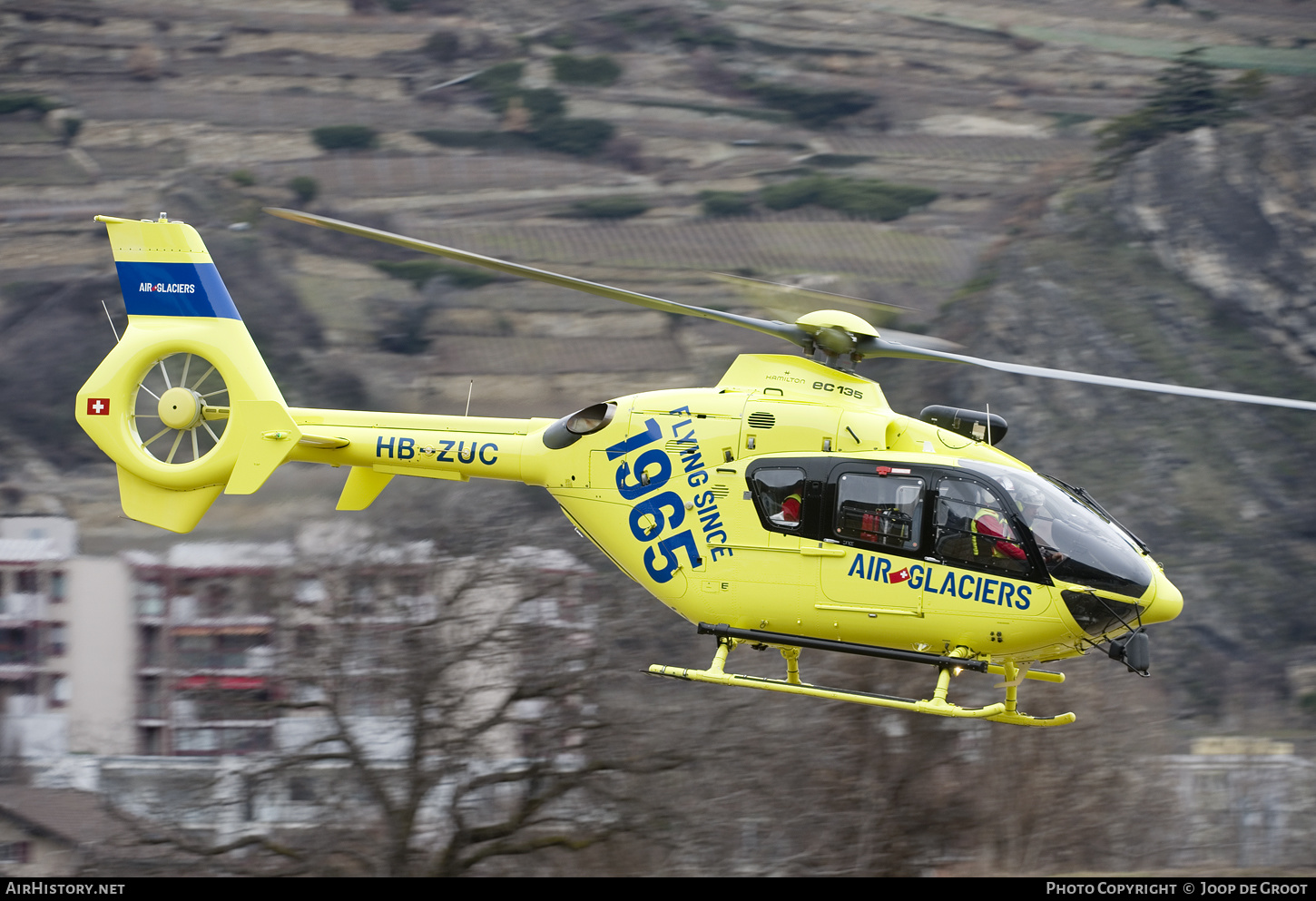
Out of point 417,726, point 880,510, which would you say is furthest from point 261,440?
point 417,726

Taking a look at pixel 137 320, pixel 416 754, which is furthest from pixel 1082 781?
pixel 137 320

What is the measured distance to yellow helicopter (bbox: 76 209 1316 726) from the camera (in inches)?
391

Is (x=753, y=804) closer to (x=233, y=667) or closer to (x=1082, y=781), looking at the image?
(x=1082, y=781)

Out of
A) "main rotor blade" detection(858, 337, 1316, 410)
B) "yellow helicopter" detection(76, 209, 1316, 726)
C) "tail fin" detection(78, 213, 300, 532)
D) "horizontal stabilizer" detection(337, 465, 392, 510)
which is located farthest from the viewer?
"horizontal stabilizer" detection(337, 465, 392, 510)

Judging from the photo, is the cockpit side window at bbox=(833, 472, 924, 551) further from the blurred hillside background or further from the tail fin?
the blurred hillside background

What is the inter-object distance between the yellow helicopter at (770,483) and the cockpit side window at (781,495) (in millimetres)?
16

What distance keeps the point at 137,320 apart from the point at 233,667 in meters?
25.2

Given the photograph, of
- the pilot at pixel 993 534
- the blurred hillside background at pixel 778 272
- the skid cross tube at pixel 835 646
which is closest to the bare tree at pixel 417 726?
the blurred hillside background at pixel 778 272

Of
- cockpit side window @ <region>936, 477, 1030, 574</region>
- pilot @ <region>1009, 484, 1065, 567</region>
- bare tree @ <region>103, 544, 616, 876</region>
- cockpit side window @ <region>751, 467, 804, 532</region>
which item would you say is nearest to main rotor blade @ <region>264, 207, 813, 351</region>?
cockpit side window @ <region>751, 467, 804, 532</region>

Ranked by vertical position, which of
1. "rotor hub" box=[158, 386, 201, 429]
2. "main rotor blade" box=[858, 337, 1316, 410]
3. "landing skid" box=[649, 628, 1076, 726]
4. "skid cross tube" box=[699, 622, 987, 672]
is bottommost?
"landing skid" box=[649, 628, 1076, 726]

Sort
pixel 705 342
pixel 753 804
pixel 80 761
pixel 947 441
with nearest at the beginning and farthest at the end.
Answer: pixel 947 441
pixel 753 804
pixel 80 761
pixel 705 342

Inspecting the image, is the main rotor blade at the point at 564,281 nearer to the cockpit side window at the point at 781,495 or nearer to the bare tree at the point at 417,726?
the cockpit side window at the point at 781,495

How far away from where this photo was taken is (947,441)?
10.4 m

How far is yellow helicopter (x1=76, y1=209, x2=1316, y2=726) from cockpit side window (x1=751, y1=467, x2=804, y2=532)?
16 mm
